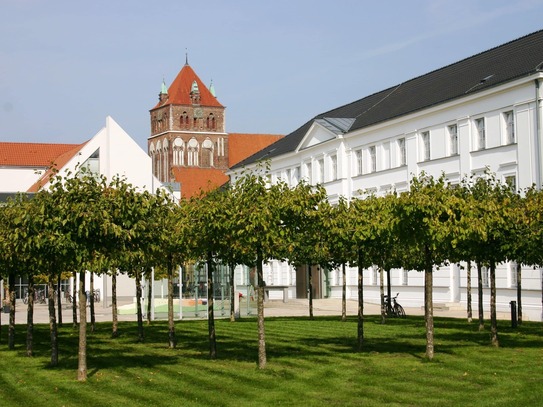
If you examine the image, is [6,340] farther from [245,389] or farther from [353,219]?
[245,389]

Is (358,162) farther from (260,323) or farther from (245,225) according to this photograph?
(245,225)

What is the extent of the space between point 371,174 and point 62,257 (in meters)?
47.6

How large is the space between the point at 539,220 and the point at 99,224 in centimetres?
1216

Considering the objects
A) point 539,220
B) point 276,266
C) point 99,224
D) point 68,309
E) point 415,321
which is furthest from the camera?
point 276,266

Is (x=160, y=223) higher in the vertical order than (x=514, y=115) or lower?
lower

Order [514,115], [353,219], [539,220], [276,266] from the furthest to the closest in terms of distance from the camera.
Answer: [276,266] → [514,115] → [353,219] → [539,220]

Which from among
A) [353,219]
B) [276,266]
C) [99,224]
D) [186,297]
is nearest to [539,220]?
[353,219]

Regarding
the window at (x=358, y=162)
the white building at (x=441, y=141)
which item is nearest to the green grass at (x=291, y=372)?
the white building at (x=441, y=141)

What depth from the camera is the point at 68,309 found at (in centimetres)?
6900

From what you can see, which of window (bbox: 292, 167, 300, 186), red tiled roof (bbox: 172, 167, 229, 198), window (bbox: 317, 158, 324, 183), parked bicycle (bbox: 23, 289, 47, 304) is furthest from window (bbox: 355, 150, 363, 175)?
red tiled roof (bbox: 172, 167, 229, 198)

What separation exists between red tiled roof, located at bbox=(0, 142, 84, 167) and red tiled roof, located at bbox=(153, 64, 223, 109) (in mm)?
47272

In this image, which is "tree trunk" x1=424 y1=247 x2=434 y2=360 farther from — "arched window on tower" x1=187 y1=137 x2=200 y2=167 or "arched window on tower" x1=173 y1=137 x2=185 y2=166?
"arched window on tower" x1=187 y1=137 x2=200 y2=167

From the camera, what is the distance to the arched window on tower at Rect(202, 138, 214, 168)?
165125 millimetres

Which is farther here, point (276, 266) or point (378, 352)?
point (276, 266)
